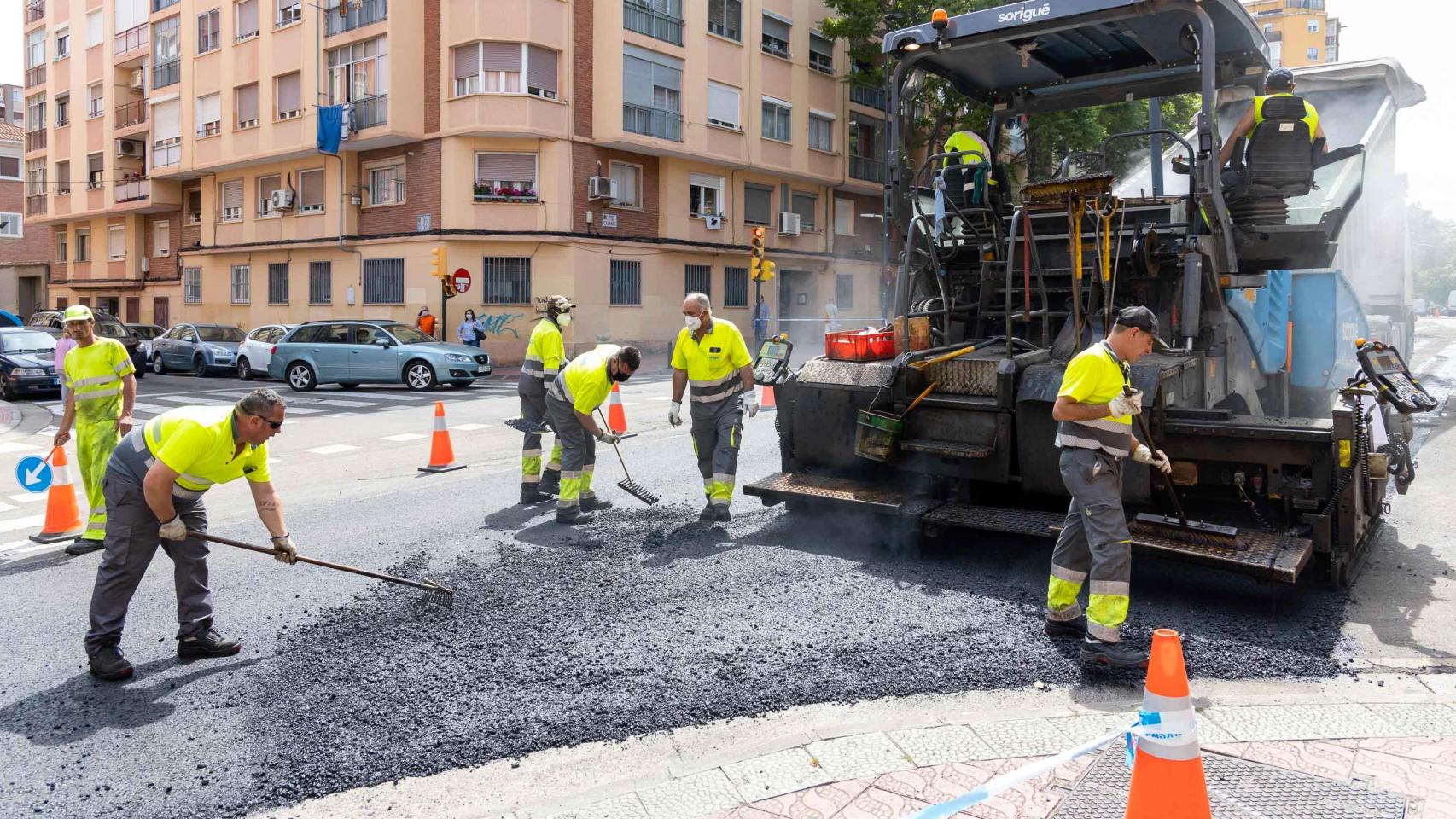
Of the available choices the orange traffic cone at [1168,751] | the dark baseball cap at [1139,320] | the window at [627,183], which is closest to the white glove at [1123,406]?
the dark baseball cap at [1139,320]

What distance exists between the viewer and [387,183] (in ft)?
92.4

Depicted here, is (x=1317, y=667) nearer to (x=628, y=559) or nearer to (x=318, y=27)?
(x=628, y=559)

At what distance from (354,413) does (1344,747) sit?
14.2 meters

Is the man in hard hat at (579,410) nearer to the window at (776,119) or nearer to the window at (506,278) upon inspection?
the window at (506,278)

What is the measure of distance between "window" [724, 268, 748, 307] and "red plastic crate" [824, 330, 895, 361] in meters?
24.3

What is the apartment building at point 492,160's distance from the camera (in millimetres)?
26438

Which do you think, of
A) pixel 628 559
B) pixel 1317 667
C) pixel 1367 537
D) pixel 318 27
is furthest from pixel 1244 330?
pixel 318 27

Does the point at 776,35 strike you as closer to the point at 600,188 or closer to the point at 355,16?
the point at 600,188

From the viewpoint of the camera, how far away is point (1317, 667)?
461 centimetres

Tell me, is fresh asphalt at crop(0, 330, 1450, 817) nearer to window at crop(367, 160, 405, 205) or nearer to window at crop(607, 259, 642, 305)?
window at crop(607, 259, 642, 305)

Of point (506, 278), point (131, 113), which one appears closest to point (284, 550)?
point (506, 278)

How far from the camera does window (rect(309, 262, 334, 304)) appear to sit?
29.5 metres

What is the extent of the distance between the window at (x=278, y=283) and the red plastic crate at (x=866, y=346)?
2748 centimetres

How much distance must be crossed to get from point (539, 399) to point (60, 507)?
341 centimetres
